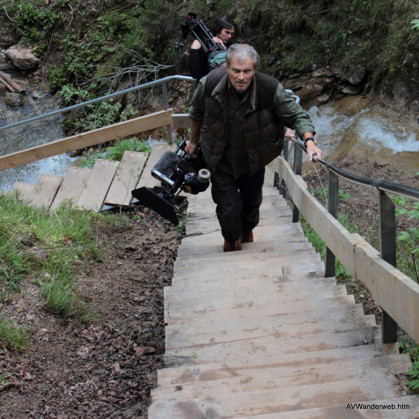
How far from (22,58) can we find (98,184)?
9.25m

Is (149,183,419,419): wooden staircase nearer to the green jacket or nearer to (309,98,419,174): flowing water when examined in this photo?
the green jacket

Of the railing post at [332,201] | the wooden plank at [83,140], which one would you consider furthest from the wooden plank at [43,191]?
the railing post at [332,201]

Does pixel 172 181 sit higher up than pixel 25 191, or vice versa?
pixel 172 181

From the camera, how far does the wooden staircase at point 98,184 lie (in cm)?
764

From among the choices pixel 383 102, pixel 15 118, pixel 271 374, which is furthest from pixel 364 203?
pixel 15 118

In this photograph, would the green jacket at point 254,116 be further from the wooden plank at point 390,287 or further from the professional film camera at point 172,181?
the wooden plank at point 390,287

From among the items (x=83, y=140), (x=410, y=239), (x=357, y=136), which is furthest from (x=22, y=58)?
(x=410, y=239)

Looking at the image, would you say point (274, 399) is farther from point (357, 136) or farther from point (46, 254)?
point (357, 136)

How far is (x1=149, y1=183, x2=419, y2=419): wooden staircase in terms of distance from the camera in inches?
98.6

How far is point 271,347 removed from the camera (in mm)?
3133

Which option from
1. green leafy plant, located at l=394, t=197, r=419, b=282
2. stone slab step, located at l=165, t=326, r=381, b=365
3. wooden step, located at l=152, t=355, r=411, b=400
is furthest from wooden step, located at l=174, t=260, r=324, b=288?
wooden step, located at l=152, t=355, r=411, b=400

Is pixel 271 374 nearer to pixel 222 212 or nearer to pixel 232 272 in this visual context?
pixel 232 272

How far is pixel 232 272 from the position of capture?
4383 mm

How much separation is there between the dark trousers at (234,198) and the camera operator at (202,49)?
187 centimetres
